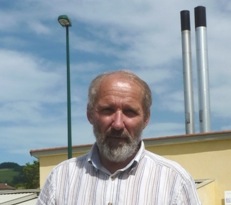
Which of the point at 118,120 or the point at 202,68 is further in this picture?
the point at 202,68

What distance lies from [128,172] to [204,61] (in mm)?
31044

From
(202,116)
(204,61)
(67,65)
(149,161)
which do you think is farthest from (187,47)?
(149,161)

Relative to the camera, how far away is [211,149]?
22859 millimetres

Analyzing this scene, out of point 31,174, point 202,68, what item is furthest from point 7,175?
point 202,68

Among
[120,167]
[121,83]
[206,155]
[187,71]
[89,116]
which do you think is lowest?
[120,167]

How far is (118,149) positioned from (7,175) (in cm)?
10562

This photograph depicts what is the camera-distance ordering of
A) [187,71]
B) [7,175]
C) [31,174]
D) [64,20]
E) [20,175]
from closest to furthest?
[64,20]
[187,71]
[31,174]
[20,175]
[7,175]

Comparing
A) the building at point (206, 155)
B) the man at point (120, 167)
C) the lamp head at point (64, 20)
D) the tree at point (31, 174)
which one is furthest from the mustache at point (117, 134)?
the tree at point (31, 174)

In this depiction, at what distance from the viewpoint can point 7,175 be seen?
4208 inches

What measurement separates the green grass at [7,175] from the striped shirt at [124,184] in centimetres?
9908

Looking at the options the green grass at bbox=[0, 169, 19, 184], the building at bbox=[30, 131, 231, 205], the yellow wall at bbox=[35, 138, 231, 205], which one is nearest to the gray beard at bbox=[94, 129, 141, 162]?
the building at bbox=[30, 131, 231, 205]

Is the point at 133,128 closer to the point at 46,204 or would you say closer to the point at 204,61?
the point at 46,204

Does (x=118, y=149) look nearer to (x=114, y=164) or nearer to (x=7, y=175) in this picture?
(x=114, y=164)

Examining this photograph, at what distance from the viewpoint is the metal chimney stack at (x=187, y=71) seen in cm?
3197
